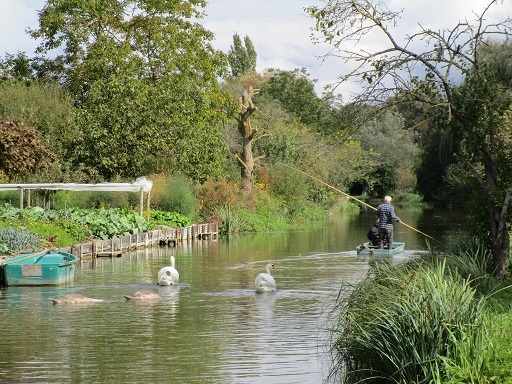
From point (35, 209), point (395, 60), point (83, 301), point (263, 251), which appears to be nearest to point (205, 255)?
point (263, 251)

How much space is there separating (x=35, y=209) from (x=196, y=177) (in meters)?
15.0

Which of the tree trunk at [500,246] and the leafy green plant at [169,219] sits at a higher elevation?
the leafy green plant at [169,219]

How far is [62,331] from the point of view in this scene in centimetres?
1573

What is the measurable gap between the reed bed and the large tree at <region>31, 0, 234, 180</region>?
3307 cm

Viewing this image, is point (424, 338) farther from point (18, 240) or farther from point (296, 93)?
point (296, 93)

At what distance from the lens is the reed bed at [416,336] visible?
371 inches

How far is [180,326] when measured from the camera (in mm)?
16375

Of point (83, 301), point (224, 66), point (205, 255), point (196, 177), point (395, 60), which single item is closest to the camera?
point (395, 60)

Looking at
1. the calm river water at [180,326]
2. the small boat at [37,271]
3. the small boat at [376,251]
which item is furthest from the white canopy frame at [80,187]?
the small boat at [37,271]

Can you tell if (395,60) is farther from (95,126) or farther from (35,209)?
(95,126)

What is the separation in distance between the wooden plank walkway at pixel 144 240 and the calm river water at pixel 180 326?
96 centimetres

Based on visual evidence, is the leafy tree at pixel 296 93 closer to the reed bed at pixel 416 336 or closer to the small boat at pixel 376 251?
the small boat at pixel 376 251

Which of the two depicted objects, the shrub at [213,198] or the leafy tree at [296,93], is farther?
the leafy tree at [296,93]

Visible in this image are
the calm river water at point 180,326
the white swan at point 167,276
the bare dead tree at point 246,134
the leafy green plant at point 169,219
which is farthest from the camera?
the bare dead tree at point 246,134
